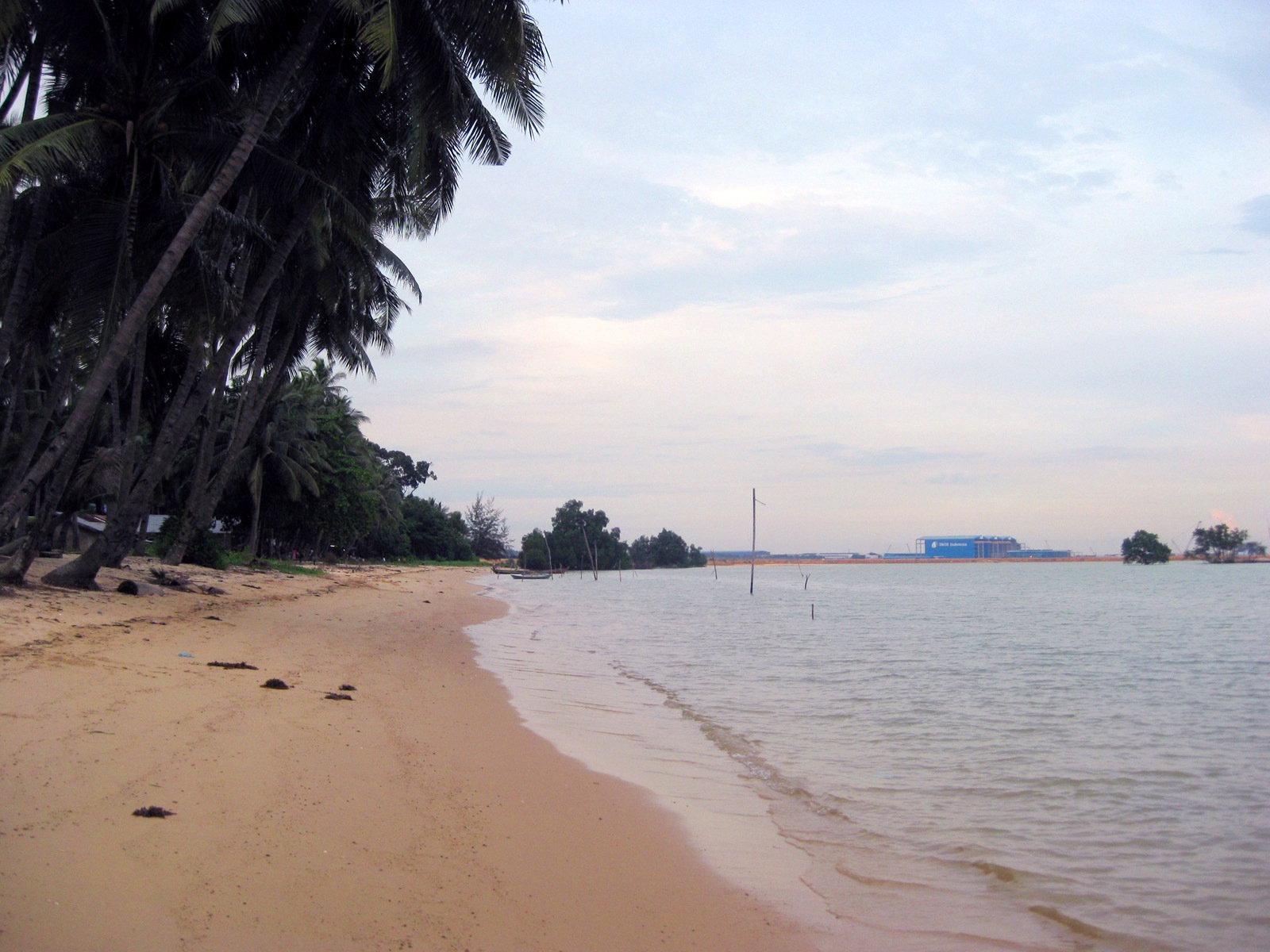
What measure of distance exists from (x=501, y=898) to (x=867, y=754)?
5.37 metres

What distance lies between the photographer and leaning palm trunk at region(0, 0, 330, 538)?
37.6 ft

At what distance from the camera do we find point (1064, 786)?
742 centimetres

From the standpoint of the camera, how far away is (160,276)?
11500 millimetres

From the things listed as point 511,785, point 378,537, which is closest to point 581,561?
point 378,537

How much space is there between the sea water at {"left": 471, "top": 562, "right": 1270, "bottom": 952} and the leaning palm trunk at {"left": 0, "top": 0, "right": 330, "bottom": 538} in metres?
6.93

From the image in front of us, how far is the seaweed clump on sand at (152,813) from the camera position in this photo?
13.8 feet

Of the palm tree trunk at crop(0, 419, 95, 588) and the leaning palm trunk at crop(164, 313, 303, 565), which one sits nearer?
the palm tree trunk at crop(0, 419, 95, 588)

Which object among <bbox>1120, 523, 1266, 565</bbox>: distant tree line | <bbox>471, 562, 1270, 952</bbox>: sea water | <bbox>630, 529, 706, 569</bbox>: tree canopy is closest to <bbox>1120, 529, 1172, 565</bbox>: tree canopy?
<bbox>1120, 523, 1266, 565</bbox>: distant tree line

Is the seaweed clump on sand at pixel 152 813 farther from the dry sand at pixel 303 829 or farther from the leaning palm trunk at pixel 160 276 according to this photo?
the leaning palm trunk at pixel 160 276

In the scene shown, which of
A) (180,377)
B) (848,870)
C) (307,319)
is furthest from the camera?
(307,319)

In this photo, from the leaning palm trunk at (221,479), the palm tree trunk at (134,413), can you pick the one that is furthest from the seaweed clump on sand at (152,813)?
the leaning palm trunk at (221,479)

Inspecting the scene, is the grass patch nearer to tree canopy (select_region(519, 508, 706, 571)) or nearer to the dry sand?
the dry sand

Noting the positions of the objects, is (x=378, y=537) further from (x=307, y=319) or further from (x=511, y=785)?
(x=511, y=785)

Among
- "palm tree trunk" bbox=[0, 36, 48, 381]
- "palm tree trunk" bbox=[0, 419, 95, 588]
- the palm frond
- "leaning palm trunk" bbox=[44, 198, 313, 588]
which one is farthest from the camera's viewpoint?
"leaning palm trunk" bbox=[44, 198, 313, 588]
